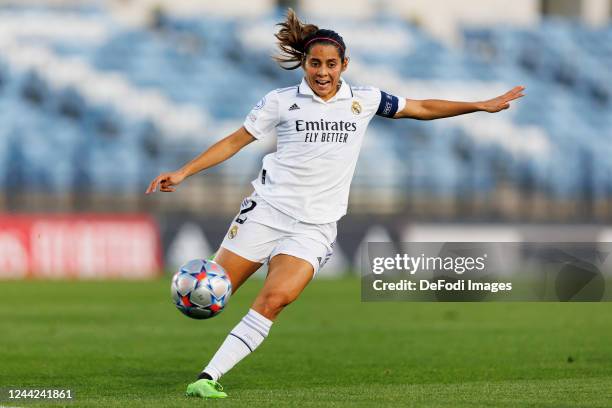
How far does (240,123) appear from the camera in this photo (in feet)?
93.8

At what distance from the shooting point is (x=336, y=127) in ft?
25.9

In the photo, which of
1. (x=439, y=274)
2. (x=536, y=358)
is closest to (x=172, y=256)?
(x=439, y=274)

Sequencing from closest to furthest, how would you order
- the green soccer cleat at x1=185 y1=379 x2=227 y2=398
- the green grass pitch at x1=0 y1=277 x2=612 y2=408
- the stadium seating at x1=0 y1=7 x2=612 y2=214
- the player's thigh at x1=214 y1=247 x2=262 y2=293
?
1. the green soccer cleat at x1=185 y1=379 x2=227 y2=398
2. the green grass pitch at x1=0 y1=277 x2=612 y2=408
3. the player's thigh at x1=214 y1=247 x2=262 y2=293
4. the stadium seating at x1=0 y1=7 x2=612 y2=214

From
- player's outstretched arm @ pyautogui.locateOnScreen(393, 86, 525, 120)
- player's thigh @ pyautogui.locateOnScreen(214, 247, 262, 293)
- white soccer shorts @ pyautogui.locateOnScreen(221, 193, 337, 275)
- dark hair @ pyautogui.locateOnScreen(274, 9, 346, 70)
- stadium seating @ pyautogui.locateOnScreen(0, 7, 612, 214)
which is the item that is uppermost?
stadium seating @ pyautogui.locateOnScreen(0, 7, 612, 214)

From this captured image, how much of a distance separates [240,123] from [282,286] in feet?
69.5

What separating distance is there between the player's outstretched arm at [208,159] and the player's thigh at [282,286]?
0.78 meters

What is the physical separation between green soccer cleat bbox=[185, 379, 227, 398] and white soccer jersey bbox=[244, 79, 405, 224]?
1.20m

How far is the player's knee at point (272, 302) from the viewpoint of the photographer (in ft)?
24.8

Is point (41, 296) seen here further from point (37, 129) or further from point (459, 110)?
point (459, 110)

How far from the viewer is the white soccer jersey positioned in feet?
25.7

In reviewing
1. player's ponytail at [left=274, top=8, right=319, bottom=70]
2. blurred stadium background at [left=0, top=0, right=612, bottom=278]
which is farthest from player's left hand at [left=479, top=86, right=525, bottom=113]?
blurred stadium background at [left=0, top=0, right=612, bottom=278]

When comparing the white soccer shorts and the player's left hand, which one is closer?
the white soccer shorts

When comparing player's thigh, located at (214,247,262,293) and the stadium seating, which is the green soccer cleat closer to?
player's thigh, located at (214,247,262,293)

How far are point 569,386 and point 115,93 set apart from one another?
70.9 feet
